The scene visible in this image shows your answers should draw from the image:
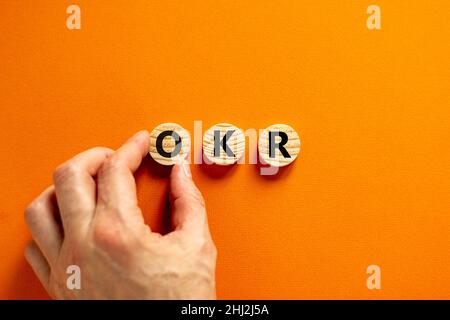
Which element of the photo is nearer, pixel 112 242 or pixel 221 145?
pixel 112 242

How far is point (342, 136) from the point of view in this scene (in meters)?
0.91

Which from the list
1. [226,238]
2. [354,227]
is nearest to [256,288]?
[226,238]

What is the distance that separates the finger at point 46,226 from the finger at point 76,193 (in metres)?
0.05

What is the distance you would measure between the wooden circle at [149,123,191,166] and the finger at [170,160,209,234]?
2cm

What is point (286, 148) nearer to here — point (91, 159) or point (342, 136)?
point (342, 136)

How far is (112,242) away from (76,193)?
114 millimetres

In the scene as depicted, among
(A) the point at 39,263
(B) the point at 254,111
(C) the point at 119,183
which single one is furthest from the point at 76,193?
(B) the point at 254,111

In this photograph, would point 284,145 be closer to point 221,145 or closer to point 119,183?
point 221,145

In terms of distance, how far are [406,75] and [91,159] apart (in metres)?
0.70

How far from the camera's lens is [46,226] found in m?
0.70

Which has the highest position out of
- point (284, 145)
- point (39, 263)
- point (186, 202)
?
point (284, 145)

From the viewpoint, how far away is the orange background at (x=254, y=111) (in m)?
0.88

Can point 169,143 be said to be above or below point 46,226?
above

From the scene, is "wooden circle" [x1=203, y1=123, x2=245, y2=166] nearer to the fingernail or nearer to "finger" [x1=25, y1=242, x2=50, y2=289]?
the fingernail
